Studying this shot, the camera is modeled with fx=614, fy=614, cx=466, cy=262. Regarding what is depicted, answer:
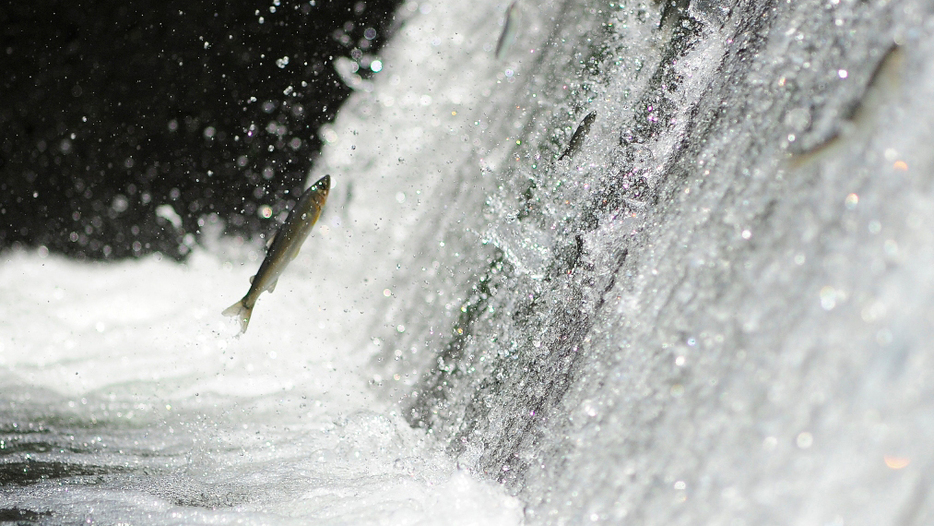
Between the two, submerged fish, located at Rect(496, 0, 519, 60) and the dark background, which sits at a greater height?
submerged fish, located at Rect(496, 0, 519, 60)

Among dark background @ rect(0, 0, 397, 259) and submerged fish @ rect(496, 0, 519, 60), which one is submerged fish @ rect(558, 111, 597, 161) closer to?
submerged fish @ rect(496, 0, 519, 60)

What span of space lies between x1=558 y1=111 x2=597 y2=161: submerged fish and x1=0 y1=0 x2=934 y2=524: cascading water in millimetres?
36

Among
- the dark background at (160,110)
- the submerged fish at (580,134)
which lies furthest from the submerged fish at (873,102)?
the dark background at (160,110)

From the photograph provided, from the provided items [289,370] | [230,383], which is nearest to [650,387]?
[289,370]

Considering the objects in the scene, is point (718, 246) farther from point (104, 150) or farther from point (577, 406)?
point (104, 150)

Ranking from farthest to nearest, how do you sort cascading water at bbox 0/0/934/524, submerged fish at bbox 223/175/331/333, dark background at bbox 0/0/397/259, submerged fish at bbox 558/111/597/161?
1. dark background at bbox 0/0/397/259
2. submerged fish at bbox 558/111/597/161
3. submerged fish at bbox 223/175/331/333
4. cascading water at bbox 0/0/934/524

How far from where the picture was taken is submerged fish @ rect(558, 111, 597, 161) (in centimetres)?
196

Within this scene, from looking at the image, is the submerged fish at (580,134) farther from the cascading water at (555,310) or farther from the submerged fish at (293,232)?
the submerged fish at (293,232)

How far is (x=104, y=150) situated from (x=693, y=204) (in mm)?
2677

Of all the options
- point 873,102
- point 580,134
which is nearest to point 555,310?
point 580,134

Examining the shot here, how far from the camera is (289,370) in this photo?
8.32 feet

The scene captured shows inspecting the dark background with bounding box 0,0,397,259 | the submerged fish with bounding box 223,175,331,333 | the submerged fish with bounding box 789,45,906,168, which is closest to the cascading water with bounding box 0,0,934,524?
the submerged fish with bounding box 789,45,906,168

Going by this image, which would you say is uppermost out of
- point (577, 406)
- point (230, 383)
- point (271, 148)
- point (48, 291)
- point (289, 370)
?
point (577, 406)

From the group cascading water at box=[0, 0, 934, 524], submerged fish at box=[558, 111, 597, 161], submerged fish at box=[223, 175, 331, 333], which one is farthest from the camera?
submerged fish at box=[558, 111, 597, 161]
